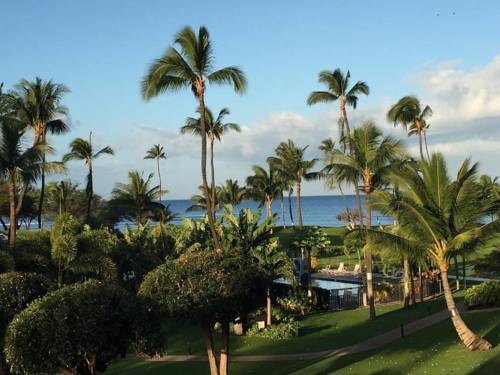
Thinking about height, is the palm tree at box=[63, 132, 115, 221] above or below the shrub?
above

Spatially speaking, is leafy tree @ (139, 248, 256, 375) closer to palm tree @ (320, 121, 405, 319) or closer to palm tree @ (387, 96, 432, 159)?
palm tree @ (320, 121, 405, 319)

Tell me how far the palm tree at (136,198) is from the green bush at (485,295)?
42.5 meters

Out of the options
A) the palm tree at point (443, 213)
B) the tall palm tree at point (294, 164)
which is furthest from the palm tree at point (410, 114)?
the palm tree at point (443, 213)

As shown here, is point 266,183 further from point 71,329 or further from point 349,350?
point 71,329

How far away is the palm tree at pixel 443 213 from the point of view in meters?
17.0

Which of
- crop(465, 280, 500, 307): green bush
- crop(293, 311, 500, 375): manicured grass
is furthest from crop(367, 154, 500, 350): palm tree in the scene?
crop(465, 280, 500, 307): green bush

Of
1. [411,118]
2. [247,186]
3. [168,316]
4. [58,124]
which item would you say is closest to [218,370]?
[168,316]

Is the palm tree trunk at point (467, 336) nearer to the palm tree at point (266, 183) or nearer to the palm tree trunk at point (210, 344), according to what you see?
the palm tree trunk at point (210, 344)

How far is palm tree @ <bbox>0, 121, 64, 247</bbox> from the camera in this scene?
26.7 m

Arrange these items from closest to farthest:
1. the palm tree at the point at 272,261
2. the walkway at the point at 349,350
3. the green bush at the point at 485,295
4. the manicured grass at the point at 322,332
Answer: the walkway at the point at 349,350 → the green bush at the point at 485,295 → the manicured grass at the point at 322,332 → the palm tree at the point at 272,261

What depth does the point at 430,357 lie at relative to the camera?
16.7 meters

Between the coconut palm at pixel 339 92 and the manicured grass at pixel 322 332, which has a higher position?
the coconut palm at pixel 339 92

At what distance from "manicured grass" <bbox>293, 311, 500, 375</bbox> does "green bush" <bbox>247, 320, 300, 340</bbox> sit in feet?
20.5

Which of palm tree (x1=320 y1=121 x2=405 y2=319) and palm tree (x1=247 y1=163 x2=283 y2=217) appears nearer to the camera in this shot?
palm tree (x1=320 y1=121 x2=405 y2=319)
